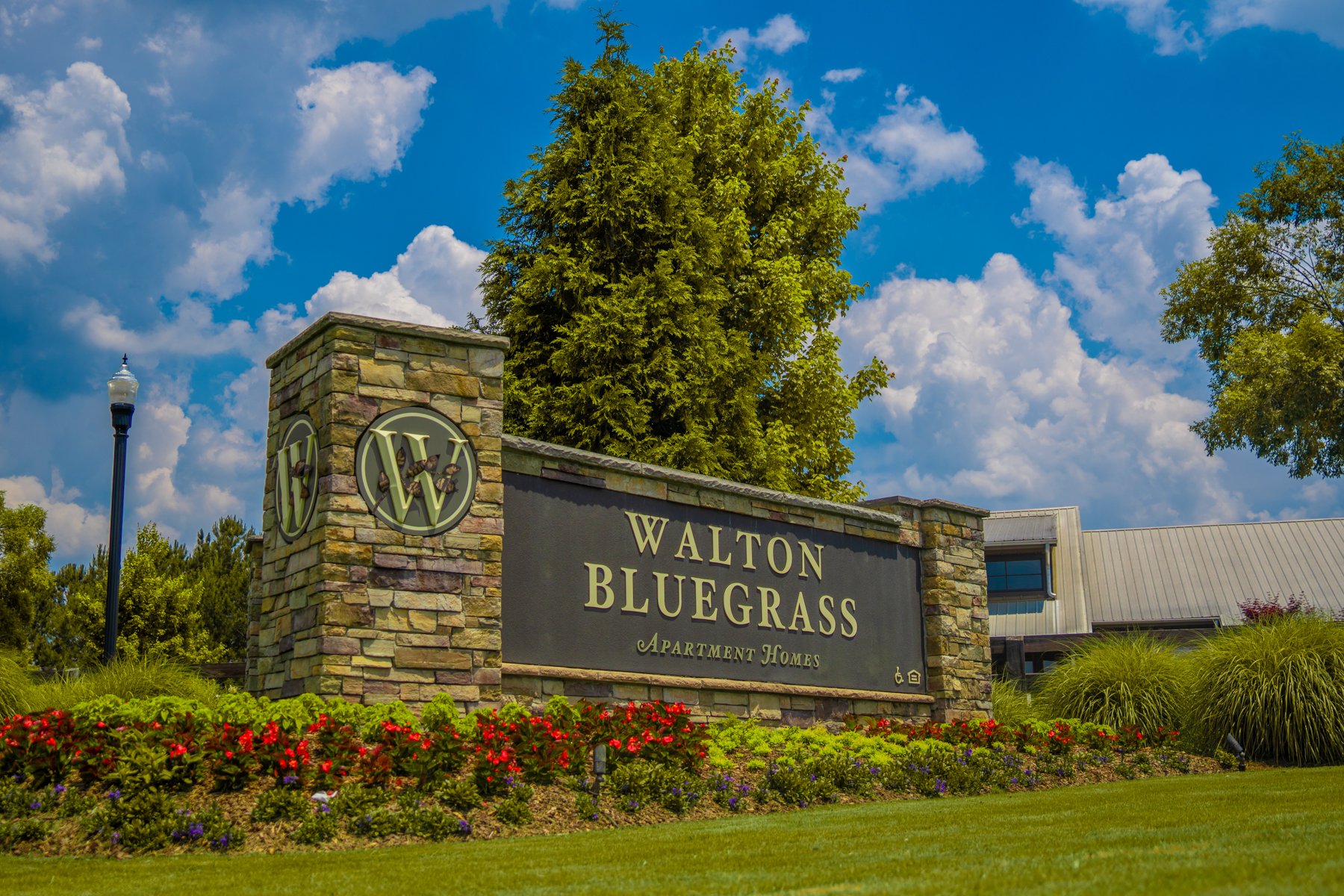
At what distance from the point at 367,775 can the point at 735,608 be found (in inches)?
205

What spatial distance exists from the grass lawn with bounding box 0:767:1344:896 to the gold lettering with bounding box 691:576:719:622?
11.9 feet

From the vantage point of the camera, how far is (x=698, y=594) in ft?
38.8

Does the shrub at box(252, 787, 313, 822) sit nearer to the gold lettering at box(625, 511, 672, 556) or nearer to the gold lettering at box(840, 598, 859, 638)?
the gold lettering at box(625, 511, 672, 556)

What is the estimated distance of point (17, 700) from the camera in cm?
1126

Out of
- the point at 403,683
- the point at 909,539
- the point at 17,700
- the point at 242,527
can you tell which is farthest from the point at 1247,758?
the point at 242,527

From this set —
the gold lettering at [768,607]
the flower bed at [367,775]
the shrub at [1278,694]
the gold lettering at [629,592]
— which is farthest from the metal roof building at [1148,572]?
the flower bed at [367,775]

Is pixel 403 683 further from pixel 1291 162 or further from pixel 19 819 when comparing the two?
pixel 1291 162

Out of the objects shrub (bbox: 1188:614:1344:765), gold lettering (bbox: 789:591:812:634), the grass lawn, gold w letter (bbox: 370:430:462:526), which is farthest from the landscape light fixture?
gold w letter (bbox: 370:430:462:526)

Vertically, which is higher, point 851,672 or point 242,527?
point 242,527

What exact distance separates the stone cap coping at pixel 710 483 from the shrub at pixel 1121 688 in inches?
92.2

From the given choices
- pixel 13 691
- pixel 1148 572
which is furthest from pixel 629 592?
pixel 1148 572

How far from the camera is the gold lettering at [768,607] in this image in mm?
12383

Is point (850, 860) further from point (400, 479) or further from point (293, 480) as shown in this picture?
point (293, 480)

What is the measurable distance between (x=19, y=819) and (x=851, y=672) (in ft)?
28.2
